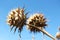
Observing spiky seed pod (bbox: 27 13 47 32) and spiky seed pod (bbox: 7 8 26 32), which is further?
spiky seed pod (bbox: 27 13 47 32)

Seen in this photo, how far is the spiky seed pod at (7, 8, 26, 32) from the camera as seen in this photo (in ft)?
72.6

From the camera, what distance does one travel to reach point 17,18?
2231cm

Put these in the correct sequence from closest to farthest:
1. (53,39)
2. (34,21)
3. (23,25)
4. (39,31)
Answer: (53,39), (23,25), (39,31), (34,21)

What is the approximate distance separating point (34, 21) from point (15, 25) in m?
3.71

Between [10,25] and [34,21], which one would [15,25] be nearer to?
[10,25]

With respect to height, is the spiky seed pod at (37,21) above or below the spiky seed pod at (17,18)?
above

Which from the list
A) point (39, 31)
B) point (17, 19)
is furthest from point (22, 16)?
point (39, 31)

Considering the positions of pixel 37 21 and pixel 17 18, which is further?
pixel 37 21

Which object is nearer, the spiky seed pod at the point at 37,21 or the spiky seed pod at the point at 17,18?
the spiky seed pod at the point at 17,18

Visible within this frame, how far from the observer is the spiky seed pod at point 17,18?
72.6ft

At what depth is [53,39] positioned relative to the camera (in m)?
20.6

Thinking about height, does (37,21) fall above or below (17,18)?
above

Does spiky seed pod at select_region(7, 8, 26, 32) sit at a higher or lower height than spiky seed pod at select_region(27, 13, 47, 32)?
lower

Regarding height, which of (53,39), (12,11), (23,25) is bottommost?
(53,39)
